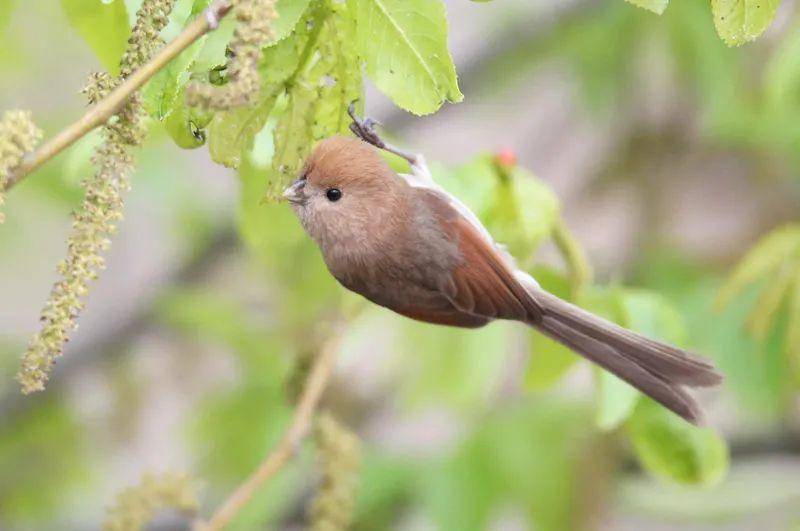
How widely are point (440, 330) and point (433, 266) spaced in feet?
3.67

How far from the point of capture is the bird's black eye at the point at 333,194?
4.57 ft

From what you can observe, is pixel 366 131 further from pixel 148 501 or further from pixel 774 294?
pixel 774 294

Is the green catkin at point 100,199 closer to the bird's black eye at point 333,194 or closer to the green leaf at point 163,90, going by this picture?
the green leaf at point 163,90

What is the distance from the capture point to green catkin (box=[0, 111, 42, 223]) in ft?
3.11

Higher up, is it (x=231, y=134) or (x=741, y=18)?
(x=231, y=134)

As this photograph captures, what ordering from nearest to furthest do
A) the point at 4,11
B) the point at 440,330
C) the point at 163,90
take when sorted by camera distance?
the point at 163,90, the point at 4,11, the point at 440,330

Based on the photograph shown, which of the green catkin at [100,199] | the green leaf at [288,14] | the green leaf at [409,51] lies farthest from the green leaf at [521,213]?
the green catkin at [100,199]

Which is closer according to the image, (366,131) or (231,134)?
(231,134)

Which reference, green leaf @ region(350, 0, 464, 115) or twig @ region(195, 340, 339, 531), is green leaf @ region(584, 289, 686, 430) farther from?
green leaf @ region(350, 0, 464, 115)

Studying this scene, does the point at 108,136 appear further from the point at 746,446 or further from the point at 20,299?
the point at 20,299

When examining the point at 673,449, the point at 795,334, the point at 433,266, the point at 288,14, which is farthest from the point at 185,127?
the point at 795,334

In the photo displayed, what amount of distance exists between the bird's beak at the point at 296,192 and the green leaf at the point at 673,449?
67cm

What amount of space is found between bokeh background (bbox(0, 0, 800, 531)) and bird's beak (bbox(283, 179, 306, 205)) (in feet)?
3.02

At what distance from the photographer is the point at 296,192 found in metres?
1.35
